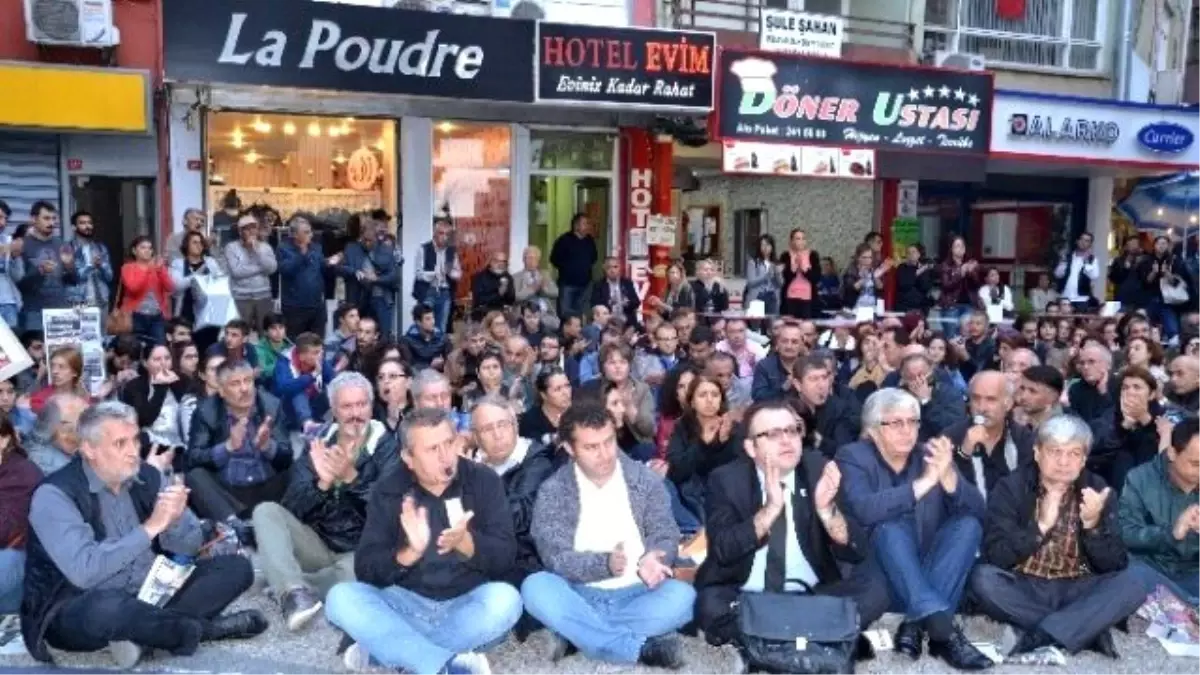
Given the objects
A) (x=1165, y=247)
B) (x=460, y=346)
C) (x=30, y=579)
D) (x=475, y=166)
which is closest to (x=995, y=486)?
(x=30, y=579)

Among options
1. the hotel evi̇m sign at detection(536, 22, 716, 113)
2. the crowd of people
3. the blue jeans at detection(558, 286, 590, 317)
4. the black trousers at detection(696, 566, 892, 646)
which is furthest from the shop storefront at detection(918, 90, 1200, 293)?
the black trousers at detection(696, 566, 892, 646)

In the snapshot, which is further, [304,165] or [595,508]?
[304,165]

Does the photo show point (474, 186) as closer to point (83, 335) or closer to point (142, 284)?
point (142, 284)

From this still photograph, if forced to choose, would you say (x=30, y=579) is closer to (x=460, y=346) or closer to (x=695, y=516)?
(x=695, y=516)

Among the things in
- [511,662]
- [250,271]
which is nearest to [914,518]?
[511,662]

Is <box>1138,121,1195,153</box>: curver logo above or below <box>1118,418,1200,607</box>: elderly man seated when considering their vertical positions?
above

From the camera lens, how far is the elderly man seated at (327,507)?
617 centimetres

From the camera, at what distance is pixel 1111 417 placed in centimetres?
767

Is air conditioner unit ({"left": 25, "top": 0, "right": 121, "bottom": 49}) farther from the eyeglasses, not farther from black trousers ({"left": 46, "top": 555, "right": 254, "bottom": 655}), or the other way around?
the eyeglasses

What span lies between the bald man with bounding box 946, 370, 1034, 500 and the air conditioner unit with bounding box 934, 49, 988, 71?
10853 mm

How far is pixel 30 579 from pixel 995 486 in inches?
180

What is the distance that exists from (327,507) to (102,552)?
1.42 m

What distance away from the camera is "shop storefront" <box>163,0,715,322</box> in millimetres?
11938

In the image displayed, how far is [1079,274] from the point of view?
1731 cm
